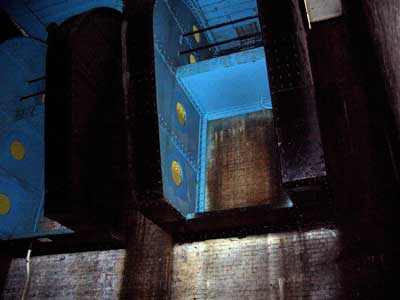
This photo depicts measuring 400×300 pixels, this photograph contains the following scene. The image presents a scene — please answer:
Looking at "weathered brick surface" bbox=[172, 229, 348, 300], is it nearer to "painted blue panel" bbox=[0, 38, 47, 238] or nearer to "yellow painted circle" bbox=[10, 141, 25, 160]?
"painted blue panel" bbox=[0, 38, 47, 238]

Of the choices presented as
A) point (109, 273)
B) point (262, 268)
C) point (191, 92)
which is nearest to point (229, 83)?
point (191, 92)

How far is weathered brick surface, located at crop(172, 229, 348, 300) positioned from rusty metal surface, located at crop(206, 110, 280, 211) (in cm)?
83

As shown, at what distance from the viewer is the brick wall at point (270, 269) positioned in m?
4.81

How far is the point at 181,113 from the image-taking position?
6.23 meters

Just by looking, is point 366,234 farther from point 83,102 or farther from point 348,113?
point 83,102

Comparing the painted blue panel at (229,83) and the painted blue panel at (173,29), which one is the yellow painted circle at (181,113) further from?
the painted blue panel at (173,29)

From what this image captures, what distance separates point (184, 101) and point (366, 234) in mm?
3382

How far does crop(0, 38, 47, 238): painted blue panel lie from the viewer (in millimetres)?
7109

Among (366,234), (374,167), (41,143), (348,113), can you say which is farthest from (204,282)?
(41,143)

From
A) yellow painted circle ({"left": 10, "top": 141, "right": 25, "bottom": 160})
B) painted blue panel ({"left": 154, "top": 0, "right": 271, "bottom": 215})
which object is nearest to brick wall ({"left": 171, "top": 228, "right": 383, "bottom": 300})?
painted blue panel ({"left": 154, "top": 0, "right": 271, "bottom": 215})

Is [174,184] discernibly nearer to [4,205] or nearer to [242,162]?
[242,162]

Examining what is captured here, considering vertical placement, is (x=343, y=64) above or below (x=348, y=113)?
above

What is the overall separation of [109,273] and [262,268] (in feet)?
8.11

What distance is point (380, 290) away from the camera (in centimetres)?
451
